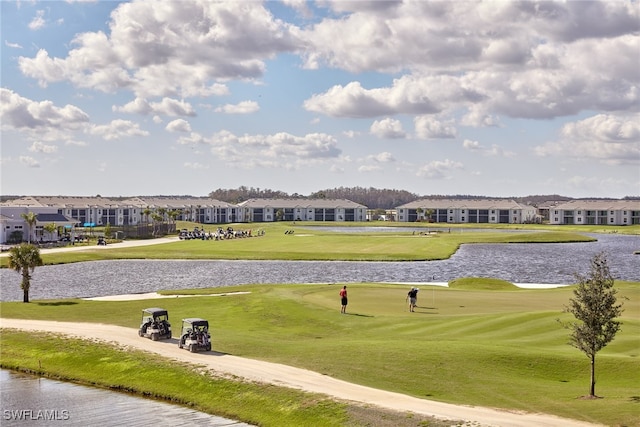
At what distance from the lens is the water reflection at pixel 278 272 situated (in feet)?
271

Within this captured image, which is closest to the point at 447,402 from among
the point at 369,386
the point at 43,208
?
the point at 369,386

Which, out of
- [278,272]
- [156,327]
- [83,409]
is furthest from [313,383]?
[278,272]

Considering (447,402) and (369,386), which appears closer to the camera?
(447,402)

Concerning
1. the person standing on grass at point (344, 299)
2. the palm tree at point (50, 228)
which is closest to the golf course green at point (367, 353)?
the person standing on grass at point (344, 299)

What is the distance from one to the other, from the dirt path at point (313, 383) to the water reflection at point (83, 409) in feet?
11.6

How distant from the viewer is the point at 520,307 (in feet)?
175

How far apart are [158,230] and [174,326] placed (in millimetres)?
146295

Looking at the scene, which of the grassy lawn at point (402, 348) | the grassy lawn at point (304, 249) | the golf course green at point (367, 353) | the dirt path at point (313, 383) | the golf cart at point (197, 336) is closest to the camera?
the dirt path at point (313, 383)

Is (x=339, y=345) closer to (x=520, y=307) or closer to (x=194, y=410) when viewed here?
(x=194, y=410)

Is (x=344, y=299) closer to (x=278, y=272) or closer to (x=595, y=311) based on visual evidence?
(x=595, y=311)

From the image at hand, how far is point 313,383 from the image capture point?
3189cm

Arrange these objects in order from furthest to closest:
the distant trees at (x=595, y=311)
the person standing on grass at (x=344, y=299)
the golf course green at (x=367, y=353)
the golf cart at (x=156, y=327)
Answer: the person standing on grass at (x=344, y=299)
the golf cart at (x=156, y=327)
the distant trees at (x=595, y=311)
the golf course green at (x=367, y=353)

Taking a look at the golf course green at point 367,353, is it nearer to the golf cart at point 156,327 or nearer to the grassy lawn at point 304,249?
the golf cart at point 156,327

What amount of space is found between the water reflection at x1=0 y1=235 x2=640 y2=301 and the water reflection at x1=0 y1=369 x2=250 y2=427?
122 ft
